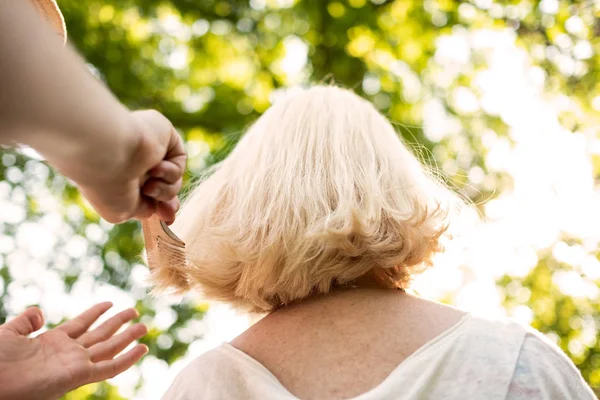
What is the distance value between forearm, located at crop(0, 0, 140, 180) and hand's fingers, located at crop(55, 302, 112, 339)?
888 mm

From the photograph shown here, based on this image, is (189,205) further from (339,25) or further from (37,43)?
(339,25)

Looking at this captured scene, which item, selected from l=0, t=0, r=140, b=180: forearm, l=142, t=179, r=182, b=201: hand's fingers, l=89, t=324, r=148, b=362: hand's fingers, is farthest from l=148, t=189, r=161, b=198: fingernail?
l=89, t=324, r=148, b=362: hand's fingers

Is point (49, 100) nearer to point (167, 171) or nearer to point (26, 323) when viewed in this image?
point (167, 171)

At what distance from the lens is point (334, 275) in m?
1.64

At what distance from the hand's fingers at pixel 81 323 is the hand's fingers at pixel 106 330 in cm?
2

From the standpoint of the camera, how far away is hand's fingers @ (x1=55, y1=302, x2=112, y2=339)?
1787 mm

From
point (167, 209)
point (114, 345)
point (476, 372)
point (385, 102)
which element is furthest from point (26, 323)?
point (385, 102)

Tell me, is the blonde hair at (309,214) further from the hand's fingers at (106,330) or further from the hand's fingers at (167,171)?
the hand's fingers at (167,171)

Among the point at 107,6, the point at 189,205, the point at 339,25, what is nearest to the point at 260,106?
the point at 339,25

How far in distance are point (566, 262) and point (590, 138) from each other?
1282 millimetres

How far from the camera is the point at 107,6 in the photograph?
7.76 metres

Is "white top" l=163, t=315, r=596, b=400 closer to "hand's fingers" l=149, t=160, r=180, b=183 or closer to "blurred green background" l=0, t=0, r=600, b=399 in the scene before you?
"hand's fingers" l=149, t=160, r=180, b=183

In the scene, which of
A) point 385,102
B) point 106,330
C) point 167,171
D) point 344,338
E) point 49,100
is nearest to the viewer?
point 49,100

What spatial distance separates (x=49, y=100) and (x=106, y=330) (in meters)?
1.04
